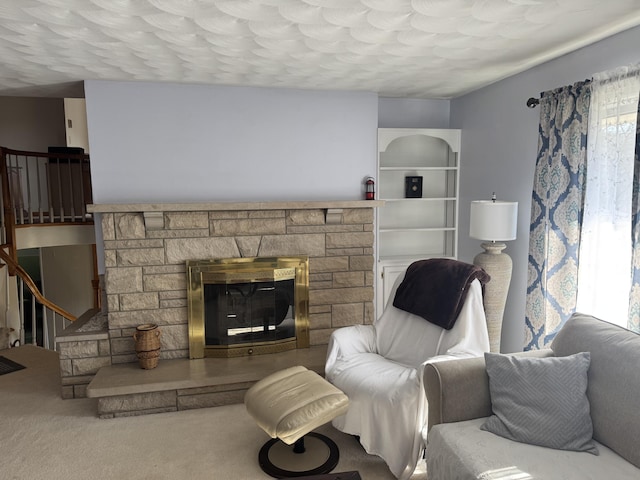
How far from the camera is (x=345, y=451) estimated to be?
270 cm

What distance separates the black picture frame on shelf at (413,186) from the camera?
4.44 m

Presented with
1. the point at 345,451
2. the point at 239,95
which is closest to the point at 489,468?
the point at 345,451

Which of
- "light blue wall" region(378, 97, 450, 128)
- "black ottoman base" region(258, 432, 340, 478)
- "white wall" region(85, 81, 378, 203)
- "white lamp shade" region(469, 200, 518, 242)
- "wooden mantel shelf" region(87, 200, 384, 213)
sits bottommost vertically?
"black ottoman base" region(258, 432, 340, 478)

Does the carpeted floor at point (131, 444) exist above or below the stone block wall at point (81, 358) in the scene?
below

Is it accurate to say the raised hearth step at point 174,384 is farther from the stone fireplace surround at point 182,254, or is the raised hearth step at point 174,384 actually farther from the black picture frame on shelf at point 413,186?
the black picture frame on shelf at point 413,186

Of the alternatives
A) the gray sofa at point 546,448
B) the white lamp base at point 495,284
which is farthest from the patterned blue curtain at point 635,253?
the white lamp base at point 495,284

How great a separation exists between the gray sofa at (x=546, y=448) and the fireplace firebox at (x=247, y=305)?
5.54ft

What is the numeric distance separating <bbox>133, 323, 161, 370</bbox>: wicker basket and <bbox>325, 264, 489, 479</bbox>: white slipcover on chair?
1352mm

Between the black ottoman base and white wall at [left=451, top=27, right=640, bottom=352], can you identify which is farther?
white wall at [left=451, top=27, right=640, bottom=352]

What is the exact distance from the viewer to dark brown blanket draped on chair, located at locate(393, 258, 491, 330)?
275 centimetres

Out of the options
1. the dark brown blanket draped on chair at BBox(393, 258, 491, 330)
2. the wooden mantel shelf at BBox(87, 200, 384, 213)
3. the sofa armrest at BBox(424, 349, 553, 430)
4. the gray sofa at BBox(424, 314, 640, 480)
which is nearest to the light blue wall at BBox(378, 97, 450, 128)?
the wooden mantel shelf at BBox(87, 200, 384, 213)

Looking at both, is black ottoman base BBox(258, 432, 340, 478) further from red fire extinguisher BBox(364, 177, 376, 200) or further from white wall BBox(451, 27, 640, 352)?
red fire extinguisher BBox(364, 177, 376, 200)

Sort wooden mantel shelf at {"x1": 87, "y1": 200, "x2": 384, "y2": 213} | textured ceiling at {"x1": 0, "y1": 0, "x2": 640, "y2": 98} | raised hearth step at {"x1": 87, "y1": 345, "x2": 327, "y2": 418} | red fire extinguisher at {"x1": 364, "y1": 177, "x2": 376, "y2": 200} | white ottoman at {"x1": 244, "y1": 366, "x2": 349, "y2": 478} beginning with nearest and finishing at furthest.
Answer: textured ceiling at {"x1": 0, "y1": 0, "x2": 640, "y2": 98}, white ottoman at {"x1": 244, "y1": 366, "x2": 349, "y2": 478}, raised hearth step at {"x1": 87, "y1": 345, "x2": 327, "y2": 418}, wooden mantel shelf at {"x1": 87, "y1": 200, "x2": 384, "y2": 213}, red fire extinguisher at {"x1": 364, "y1": 177, "x2": 376, "y2": 200}

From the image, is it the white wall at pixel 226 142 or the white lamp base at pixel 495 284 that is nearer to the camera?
the white lamp base at pixel 495 284
